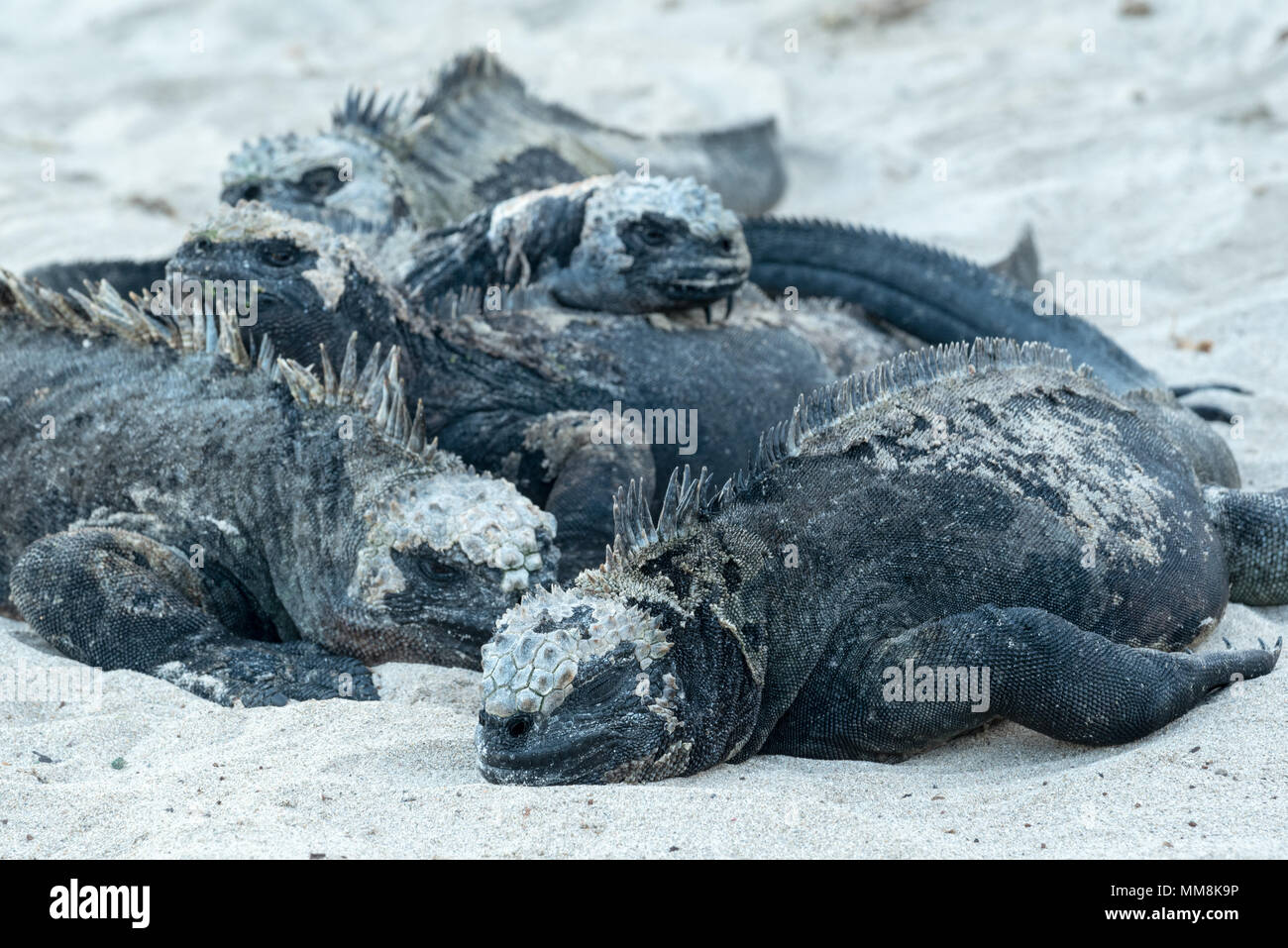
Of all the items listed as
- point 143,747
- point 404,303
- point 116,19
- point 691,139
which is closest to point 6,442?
point 404,303

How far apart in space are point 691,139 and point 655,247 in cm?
345

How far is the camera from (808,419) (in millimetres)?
3283

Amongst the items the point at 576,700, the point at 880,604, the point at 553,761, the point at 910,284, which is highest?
the point at 910,284

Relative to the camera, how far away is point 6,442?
13.7ft

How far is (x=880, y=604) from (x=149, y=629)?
1.70m

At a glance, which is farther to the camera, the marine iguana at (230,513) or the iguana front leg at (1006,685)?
the marine iguana at (230,513)

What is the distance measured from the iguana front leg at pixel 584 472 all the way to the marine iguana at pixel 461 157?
1740 mm

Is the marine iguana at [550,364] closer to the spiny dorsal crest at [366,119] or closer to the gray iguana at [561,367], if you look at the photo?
the gray iguana at [561,367]

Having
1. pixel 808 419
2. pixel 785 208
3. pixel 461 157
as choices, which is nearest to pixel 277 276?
pixel 808 419

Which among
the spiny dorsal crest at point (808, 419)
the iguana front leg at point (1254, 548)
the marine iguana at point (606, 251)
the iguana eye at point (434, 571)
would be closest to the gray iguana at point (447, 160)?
the marine iguana at point (606, 251)

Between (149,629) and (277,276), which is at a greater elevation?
(277,276)

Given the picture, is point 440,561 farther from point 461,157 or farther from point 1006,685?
point 461,157

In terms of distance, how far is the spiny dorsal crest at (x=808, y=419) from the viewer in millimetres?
3035

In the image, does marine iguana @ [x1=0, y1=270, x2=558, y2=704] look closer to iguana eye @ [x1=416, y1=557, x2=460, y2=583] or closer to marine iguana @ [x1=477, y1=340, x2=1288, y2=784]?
iguana eye @ [x1=416, y1=557, x2=460, y2=583]
